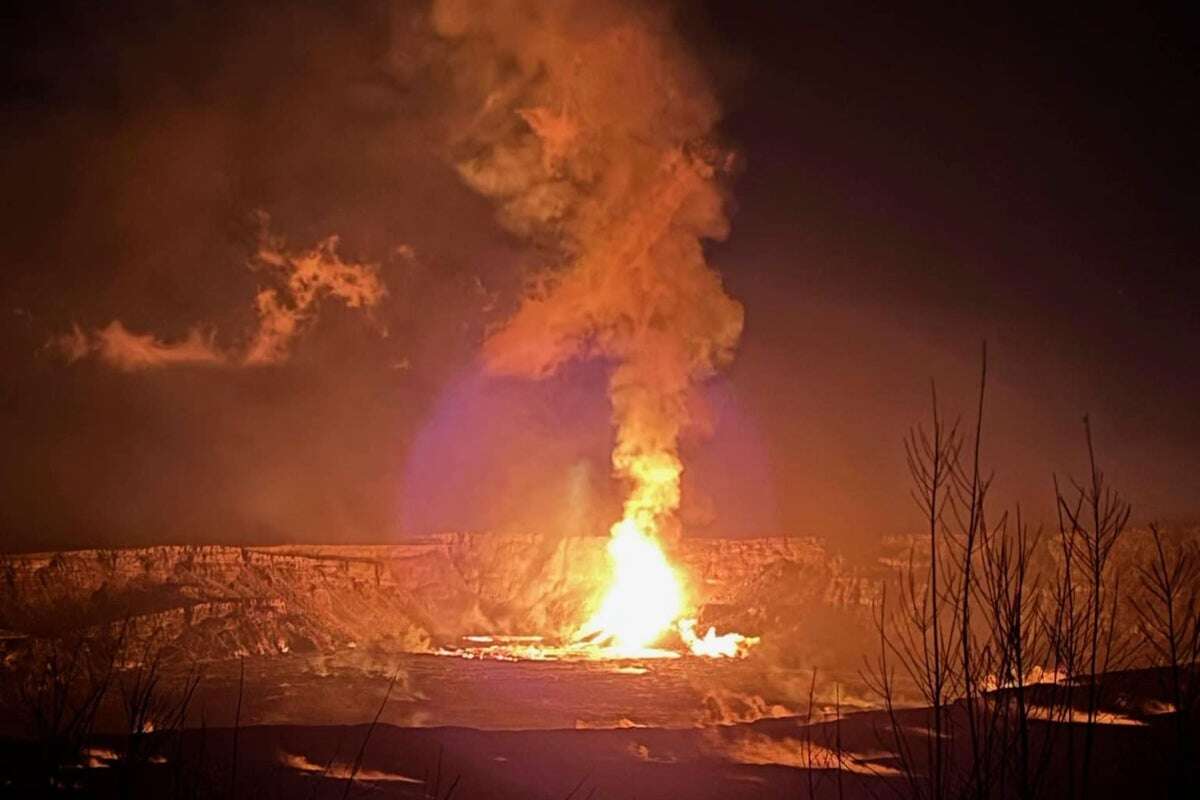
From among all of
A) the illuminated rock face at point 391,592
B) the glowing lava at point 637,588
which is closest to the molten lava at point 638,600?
the glowing lava at point 637,588

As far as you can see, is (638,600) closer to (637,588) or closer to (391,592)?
(637,588)

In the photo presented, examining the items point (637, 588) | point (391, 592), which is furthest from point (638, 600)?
point (391, 592)

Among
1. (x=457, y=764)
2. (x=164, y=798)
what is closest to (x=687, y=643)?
(x=457, y=764)

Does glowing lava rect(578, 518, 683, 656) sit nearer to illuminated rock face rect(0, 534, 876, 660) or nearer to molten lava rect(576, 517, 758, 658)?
molten lava rect(576, 517, 758, 658)

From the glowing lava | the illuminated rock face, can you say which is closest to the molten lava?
the glowing lava

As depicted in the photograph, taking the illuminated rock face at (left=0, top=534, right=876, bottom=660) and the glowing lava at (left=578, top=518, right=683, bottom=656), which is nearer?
the illuminated rock face at (left=0, top=534, right=876, bottom=660)

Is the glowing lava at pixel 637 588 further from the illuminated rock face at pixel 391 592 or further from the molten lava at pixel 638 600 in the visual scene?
the illuminated rock face at pixel 391 592

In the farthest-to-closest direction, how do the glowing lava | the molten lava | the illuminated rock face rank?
the glowing lava → the molten lava → the illuminated rock face

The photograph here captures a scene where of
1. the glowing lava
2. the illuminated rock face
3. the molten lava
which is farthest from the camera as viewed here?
the glowing lava

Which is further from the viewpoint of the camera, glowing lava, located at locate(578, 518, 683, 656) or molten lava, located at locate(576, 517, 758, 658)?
glowing lava, located at locate(578, 518, 683, 656)

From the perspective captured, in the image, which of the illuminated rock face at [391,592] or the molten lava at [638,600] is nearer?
the illuminated rock face at [391,592]
